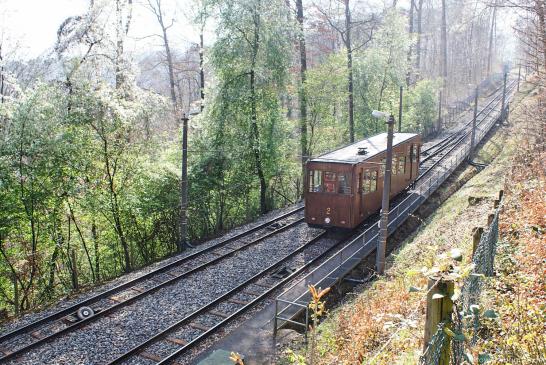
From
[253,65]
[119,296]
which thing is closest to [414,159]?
[253,65]

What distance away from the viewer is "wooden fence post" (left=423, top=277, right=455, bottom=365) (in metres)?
3.27

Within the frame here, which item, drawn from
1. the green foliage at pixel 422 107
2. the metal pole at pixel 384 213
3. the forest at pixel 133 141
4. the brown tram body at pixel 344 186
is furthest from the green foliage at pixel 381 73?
the metal pole at pixel 384 213

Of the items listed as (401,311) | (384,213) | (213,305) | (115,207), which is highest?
(384,213)

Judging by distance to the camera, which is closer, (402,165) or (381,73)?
(402,165)

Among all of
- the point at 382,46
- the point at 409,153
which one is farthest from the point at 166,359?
the point at 382,46

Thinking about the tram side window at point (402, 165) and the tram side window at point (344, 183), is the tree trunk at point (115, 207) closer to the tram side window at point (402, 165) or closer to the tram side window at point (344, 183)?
the tram side window at point (344, 183)

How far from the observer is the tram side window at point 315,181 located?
1664 centimetres

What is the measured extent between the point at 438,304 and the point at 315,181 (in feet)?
44.1

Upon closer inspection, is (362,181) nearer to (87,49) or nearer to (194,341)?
(194,341)

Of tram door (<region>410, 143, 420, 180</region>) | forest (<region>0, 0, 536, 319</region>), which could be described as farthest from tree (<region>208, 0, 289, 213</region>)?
tram door (<region>410, 143, 420, 180</region>)

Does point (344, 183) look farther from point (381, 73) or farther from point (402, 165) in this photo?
point (381, 73)

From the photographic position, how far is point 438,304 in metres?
3.39

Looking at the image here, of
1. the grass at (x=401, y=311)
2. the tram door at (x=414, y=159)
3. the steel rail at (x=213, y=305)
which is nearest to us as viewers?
the grass at (x=401, y=311)

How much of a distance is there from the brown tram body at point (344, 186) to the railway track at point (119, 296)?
7.43 feet
